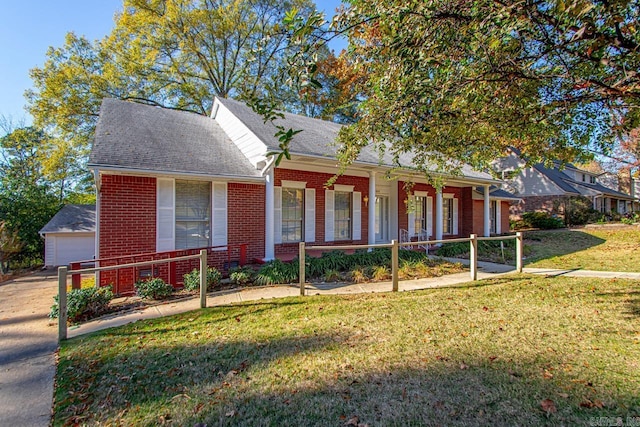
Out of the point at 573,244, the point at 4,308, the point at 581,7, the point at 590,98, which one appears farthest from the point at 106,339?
the point at 573,244

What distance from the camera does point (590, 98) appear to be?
4879 mm

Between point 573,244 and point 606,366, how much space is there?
15921 mm

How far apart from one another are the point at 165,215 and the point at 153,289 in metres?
2.30

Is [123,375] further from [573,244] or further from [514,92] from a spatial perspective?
[573,244]

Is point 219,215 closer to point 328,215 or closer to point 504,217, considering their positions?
point 328,215

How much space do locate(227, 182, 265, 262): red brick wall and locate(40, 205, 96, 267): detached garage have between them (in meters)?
9.88

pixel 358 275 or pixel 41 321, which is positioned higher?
pixel 358 275

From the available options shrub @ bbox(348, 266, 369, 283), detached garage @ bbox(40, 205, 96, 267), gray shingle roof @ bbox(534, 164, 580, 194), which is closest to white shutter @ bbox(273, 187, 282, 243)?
shrub @ bbox(348, 266, 369, 283)

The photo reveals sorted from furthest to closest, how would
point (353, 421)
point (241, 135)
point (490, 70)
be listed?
1. point (241, 135)
2. point (490, 70)
3. point (353, 421)

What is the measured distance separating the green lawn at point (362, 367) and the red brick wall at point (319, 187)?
5.08 m

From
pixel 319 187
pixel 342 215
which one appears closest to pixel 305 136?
pixel 319 187

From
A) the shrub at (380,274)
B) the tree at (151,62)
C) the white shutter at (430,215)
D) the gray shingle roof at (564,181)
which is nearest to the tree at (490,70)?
the shrub at (380,274)

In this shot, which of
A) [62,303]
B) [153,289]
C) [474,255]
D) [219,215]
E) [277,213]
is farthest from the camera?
[277,213]

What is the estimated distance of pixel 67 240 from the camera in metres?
14.9
